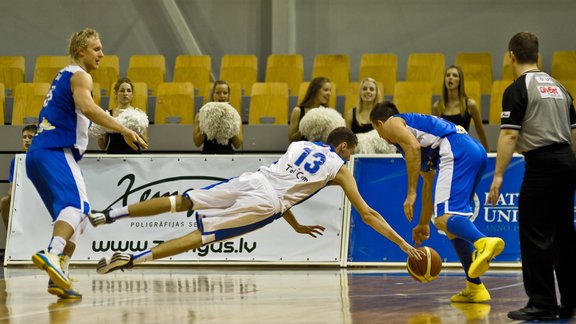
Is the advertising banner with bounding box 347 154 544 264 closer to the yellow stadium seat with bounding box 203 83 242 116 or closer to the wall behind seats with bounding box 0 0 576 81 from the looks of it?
the yellow stadium seat with bounding box 203 83 242 116

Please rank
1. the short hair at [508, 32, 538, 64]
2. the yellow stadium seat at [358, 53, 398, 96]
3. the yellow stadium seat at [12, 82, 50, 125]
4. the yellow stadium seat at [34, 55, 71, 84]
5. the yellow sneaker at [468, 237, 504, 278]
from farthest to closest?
the yellow stadium seat at [34, 55, 71, 84], the yellow stadium seat at [358, 53, 398, 96], the yellow stadium seat at [12, 82, 50, 125], the yellow sneaker at [468, 237, 504, 278], the short hair at [508, 32, 538, 64]

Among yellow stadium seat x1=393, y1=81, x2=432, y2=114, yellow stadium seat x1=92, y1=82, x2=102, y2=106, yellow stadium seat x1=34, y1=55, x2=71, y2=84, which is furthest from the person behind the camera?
yellow stadium seat x1=34, y1=55, x2=71, y2=84

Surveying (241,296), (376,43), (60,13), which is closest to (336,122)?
(241,296)

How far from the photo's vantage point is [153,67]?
1410 cm

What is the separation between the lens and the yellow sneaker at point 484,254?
Answer: 5.97m

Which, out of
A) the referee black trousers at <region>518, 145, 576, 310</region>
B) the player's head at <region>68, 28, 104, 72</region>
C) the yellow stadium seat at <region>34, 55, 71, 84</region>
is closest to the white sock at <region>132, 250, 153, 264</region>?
the player's head at <region>68, 28, 104, 72</region>

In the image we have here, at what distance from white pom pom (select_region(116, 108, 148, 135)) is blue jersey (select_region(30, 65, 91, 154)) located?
3290 mm

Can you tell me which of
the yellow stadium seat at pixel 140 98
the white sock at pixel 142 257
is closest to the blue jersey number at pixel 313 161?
the white sock at pixel 142 257

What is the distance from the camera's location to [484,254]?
5.97 meters

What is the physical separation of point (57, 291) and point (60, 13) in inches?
429

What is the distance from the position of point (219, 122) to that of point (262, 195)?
3269 millimetres

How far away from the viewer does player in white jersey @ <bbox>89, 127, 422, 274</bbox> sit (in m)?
6.58

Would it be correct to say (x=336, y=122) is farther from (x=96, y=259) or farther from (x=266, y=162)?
(x=96, y=259)

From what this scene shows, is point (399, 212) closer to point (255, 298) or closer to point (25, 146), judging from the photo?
point (255, 298)
